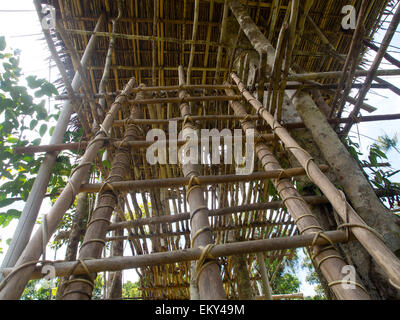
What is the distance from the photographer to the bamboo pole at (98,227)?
0.93 meters

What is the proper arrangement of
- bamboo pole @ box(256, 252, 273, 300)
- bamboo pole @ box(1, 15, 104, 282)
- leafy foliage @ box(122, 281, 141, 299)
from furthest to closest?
leafy foliage @ box(122, 281, 141, 299), bamboo pole @ box(256, 252, 273, 300), bamboo pole @ box(1, 15, 104, 282)

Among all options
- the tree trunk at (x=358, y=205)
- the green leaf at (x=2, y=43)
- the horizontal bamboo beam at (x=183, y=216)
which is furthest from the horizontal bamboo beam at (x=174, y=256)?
the green leaf at (x=2, y=43)

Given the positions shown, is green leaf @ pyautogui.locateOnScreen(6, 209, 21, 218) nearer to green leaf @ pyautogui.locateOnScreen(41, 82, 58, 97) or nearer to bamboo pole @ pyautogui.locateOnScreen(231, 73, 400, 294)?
green leaf @ pyautogui.locateOnScreen(41, 82, 58, 97)

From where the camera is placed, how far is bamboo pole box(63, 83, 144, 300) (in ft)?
3.06

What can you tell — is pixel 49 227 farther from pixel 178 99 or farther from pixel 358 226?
pixel 178 99

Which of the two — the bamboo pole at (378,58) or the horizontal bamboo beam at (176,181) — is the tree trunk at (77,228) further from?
the bamboo pole at (378,58)

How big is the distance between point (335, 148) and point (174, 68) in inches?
106

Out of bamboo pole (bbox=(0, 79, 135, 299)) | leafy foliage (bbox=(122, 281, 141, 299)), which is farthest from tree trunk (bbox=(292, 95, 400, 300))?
leafy foliage (bbox=(122, 281, 141, 299))

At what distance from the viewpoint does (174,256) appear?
959mm

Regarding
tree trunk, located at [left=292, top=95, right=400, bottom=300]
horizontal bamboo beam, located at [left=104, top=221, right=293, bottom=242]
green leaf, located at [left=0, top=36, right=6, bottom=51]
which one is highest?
green leaf, located at [left=0, top=36, right=6, bottom=51]

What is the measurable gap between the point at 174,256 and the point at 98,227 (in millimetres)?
455

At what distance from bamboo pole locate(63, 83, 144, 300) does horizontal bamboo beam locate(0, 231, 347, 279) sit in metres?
0.06

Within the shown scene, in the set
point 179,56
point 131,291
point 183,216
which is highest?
point 131,291

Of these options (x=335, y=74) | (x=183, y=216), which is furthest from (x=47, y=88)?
(x=335, y=74)
